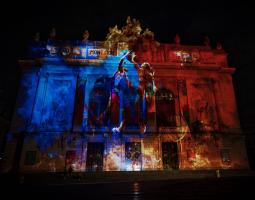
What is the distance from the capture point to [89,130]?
24.0m

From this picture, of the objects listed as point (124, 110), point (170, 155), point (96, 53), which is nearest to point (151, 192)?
point (170, 155)

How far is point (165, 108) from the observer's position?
85.4 ft

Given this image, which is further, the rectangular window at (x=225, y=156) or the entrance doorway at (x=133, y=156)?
the rectangular window at (x=225, y=156)

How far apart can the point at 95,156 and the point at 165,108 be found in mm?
10439

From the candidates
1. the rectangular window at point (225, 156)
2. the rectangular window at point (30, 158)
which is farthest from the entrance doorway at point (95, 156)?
the rectangular window at point (225, 156)

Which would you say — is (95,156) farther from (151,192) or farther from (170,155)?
(151,192)

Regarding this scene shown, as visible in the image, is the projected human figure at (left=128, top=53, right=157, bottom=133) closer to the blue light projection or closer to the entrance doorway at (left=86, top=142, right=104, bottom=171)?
the blue light projection

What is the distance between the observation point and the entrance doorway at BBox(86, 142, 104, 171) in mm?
22891

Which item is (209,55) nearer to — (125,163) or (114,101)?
(114,101)

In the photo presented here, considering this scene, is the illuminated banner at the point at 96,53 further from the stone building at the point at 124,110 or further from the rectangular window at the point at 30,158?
the rectangular window at the point at 30,158

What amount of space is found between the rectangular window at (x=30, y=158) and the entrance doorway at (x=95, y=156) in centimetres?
589

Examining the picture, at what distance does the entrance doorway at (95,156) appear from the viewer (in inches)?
901

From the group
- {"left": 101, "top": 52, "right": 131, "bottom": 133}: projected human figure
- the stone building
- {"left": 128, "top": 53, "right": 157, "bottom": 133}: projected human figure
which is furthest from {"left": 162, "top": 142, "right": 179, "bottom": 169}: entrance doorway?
{"left": 101, "top": 52, "right": 131, "bottom": 133}: projected human figure

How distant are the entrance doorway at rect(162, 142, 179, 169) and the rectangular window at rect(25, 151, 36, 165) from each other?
1458 centimetres
